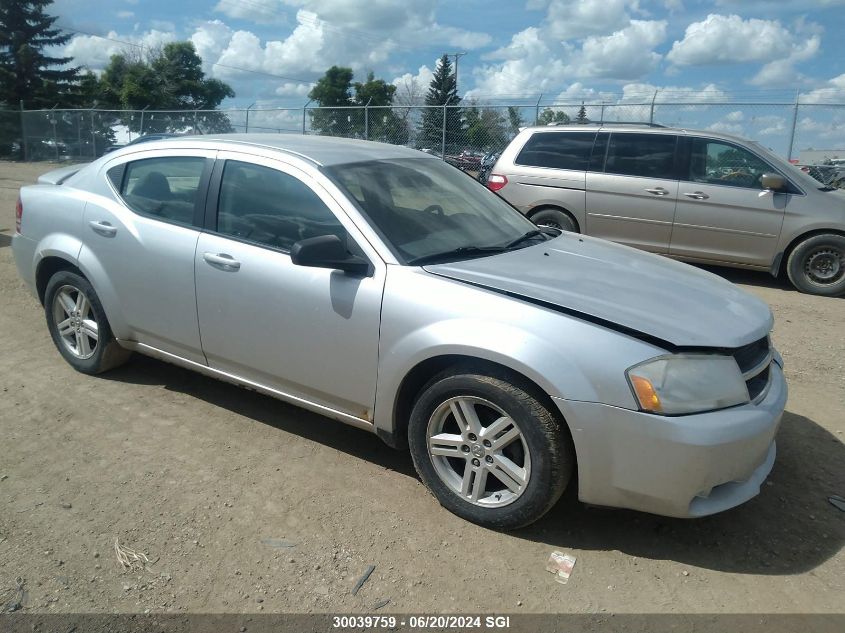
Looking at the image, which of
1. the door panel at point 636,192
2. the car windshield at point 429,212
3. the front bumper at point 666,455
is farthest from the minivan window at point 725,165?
the front bumper at point 666,455

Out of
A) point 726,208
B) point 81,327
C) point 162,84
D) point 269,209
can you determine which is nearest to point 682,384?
point 269,209

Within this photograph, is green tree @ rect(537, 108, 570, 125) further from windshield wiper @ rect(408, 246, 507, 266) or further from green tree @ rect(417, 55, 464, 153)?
windshield wiper @ rect(408, 246, 507, 266)

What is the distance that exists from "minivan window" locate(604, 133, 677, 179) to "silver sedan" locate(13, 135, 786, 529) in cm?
487

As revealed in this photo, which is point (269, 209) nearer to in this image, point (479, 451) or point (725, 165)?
point (479, 451)

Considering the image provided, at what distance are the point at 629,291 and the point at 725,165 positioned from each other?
237 inches

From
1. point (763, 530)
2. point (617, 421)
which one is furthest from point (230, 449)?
point (763, 530)

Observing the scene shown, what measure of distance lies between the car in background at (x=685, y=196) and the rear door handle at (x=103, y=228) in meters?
5.93

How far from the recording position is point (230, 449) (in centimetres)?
380

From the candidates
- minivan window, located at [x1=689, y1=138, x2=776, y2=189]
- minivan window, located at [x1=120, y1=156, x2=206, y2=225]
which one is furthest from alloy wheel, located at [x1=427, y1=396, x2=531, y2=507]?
minivan window, located at [x1=689, y1=138, x2=776, y2=189]

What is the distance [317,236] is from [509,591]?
6.23 feet

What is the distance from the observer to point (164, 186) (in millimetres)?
4215

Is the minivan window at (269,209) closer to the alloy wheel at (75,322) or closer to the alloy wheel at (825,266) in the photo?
the alloy wheel at (75,322)

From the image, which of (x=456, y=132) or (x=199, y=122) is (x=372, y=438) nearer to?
(x=456, y=132)

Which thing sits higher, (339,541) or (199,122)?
(199,122)
